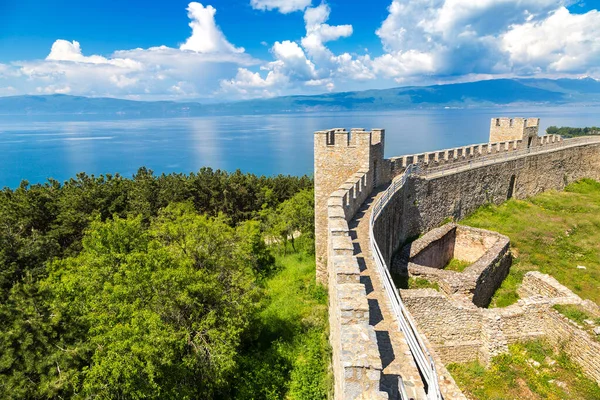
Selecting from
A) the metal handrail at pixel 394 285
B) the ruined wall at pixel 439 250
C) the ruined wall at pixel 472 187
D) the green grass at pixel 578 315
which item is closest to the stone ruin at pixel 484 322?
the green grass at pixel 578 315

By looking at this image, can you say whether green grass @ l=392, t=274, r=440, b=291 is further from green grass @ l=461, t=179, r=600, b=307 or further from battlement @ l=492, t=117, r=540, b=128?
battlement @ l=492, t=117, r=540, b=128

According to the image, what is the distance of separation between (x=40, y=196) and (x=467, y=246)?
24101mm

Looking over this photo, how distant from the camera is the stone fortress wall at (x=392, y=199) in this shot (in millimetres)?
5402

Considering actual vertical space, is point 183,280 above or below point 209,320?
above

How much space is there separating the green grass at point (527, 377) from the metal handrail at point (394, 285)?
14.5 ft

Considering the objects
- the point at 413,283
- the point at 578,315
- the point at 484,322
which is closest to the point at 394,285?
the point at 484,322

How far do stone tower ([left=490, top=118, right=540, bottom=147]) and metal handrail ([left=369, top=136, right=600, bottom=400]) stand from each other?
0.81m

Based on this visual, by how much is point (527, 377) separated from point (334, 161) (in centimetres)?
894

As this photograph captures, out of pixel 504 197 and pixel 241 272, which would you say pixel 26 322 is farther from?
pixel 504 197

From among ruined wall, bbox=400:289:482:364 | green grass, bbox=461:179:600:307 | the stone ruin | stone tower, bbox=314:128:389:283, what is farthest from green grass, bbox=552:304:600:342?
stone tower, bbox=314:128:389:283

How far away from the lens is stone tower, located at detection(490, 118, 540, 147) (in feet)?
80.3

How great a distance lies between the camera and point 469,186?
20.5 metres

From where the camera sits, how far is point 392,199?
14180mm

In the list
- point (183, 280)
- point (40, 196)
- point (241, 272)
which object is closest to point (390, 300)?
point (183, 280)
